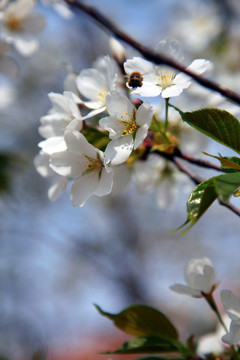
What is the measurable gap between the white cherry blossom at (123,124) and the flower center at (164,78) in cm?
5

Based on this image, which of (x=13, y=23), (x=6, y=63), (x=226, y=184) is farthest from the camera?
(x=13, y=23)

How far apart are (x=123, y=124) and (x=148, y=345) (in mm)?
399

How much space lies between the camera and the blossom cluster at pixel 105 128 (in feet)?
2.07

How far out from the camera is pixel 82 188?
2.31 feet

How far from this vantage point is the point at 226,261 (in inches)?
193

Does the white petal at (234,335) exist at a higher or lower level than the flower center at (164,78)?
lower

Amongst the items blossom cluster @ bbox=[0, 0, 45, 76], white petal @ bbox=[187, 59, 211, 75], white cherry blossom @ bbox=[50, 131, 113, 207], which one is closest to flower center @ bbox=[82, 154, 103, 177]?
white cherry blossom @ bbox=[50, 131, 113, 207]

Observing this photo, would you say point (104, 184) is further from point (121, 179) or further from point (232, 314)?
A: point (232, 314)

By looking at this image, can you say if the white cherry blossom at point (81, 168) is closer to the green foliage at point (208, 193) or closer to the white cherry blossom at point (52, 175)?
the white cherry blossom at point (52, 175)

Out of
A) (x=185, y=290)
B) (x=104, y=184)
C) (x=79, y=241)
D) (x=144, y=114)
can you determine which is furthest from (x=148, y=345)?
(x=79, y=241)

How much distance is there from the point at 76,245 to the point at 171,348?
3.83m

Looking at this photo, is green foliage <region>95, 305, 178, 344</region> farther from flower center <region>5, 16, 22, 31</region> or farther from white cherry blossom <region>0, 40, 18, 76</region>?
flower center <region>5, 16, 22, 31</region>

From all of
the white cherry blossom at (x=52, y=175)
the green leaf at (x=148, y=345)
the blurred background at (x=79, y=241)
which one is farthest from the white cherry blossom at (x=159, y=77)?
the blurred background at (x=79, y=241)

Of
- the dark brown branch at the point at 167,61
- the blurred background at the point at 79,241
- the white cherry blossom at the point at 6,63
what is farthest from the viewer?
the blurred background at the point at 79,241
